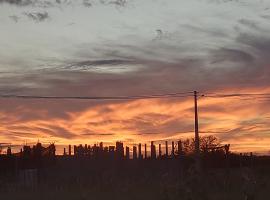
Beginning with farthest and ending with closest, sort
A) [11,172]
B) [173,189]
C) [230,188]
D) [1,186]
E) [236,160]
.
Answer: [236,160] → [11,172] → [1,186] → [230,188] → [173,189]

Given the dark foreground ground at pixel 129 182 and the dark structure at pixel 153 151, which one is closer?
the dark foreground ground at pixel 129 182

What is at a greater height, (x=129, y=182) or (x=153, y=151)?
(x=153, y=151)

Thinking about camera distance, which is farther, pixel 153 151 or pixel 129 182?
pixel 153 151

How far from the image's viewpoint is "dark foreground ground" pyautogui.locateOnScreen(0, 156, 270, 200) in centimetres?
2455

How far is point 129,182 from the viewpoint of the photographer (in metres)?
33.8

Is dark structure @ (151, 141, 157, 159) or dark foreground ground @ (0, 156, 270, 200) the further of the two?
dark structure @ (151, 141, 157, 159)

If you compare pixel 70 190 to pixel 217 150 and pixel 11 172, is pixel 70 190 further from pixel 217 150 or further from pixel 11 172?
pixel 217 150

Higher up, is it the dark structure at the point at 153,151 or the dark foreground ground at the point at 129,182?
the dark structure at the point at 153,151

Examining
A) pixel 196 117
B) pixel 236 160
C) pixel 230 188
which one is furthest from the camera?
pixel 236 160

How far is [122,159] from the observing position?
43031 mm

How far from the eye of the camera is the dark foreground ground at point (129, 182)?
80.5ft

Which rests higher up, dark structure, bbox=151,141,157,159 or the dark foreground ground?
dark structure, bbox=151,141,157,159

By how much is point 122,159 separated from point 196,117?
7.42 meters

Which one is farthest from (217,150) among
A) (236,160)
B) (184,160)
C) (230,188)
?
(230,188)
